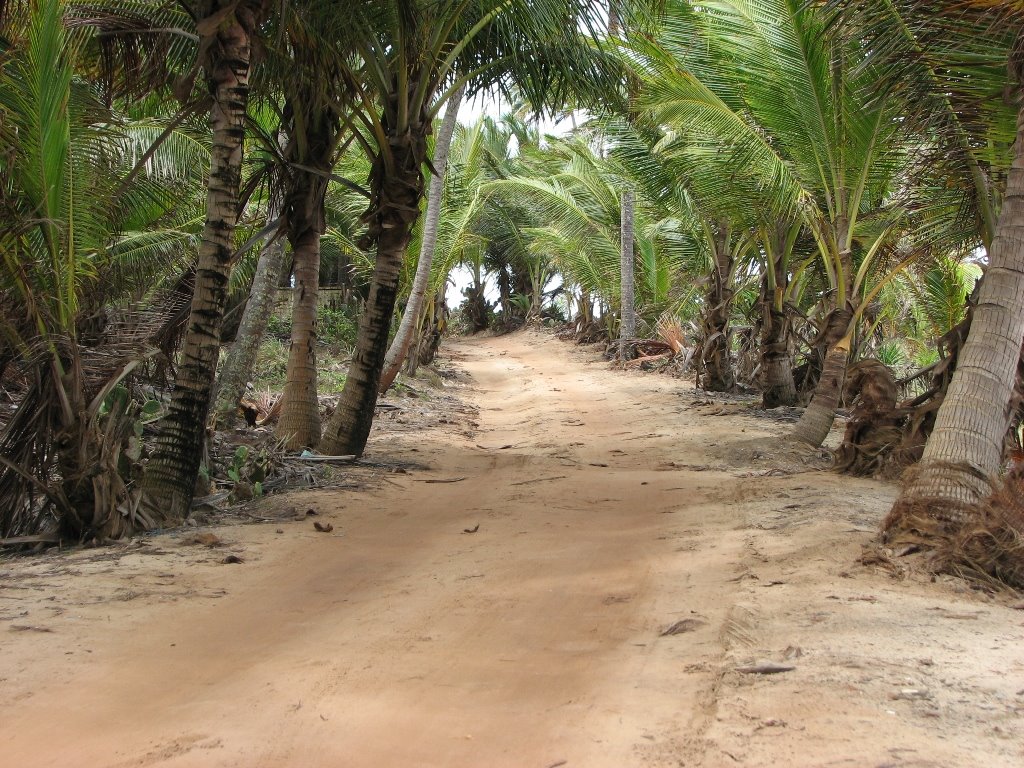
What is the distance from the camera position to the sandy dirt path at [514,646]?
9.84ft

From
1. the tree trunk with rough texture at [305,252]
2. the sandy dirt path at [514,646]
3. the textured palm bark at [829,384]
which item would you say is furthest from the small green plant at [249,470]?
the textured palm bark at [829,384]

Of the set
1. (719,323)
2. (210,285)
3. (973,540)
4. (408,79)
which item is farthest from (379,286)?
(719,323)

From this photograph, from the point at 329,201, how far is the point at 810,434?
34.5ft

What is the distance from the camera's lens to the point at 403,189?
896cm

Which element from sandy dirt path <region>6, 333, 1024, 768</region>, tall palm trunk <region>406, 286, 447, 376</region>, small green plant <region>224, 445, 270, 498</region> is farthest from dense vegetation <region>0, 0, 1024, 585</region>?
tall palm trunk <region>406, 286, 447, 376</region>

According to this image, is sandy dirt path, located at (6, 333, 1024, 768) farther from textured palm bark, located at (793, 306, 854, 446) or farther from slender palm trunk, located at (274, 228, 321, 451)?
textured palm bark, located at (793, 306, 854, 446)

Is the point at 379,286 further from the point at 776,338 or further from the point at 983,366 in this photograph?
the point at 776,338

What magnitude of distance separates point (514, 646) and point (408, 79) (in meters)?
6.43

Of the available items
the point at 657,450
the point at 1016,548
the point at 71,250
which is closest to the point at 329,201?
the point at 657,450

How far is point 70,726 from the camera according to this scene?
3201 millimetres

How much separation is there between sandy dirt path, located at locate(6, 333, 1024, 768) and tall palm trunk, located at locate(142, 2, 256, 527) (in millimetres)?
604

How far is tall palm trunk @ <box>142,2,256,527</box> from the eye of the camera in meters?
6.42

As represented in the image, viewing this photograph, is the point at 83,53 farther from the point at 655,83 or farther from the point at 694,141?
the point at 694,141

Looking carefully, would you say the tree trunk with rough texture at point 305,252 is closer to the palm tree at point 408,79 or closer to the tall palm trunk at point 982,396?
the palm tree at point 408,79
